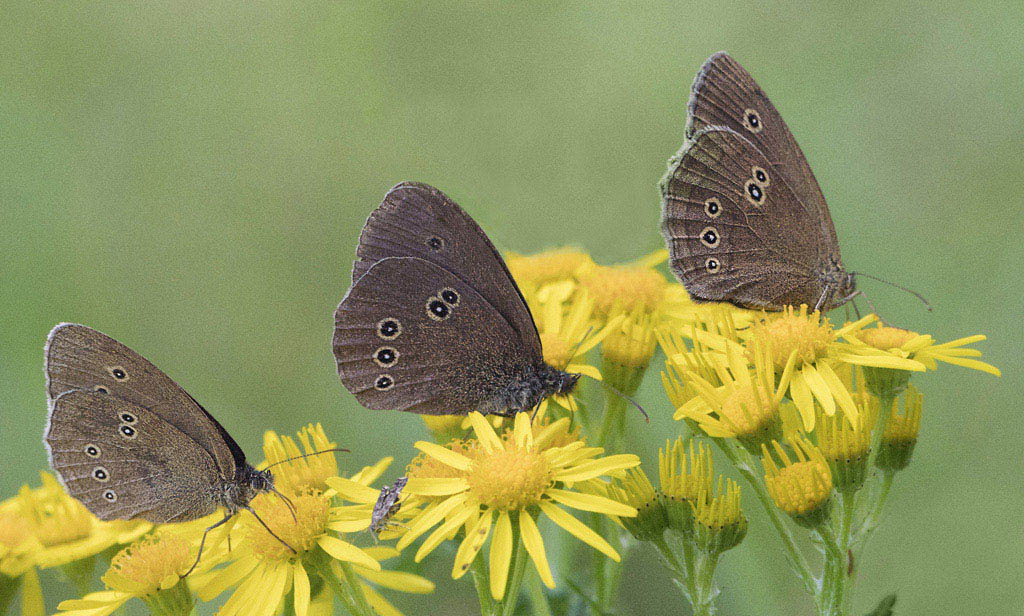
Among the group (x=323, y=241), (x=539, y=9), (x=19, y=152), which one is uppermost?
(x=539, y=9)

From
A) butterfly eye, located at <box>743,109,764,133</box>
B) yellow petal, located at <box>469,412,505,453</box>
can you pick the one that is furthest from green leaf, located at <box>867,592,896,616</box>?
butterfly eye, located at <box>743,109,764,133</box>

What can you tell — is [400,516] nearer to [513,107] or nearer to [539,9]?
[513,107]

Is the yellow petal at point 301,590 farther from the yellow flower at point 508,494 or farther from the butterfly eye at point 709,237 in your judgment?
the butterfly eye at point 709,237

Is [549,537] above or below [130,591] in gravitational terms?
below

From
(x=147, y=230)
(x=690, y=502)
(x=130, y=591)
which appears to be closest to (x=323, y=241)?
(x=147, y=230)

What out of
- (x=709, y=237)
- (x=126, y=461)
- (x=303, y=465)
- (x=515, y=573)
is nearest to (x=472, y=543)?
(x=515, y=573)

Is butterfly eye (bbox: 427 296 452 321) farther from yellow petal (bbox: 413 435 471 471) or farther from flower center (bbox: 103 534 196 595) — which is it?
flower center (bbox: 103 534 196 595)
